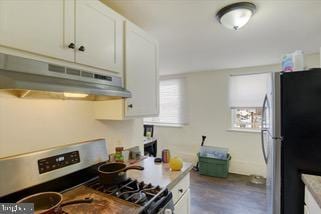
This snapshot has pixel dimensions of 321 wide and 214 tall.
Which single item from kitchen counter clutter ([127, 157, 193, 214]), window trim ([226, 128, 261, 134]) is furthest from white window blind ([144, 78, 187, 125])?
kitchen counter clutter ([127, 157, 193, 214])

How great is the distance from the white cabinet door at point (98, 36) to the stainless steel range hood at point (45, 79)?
0.34 feet

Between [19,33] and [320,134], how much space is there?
2.01m

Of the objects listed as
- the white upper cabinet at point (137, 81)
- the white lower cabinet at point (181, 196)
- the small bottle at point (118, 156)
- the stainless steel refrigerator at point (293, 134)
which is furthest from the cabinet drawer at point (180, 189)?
the stainless steel refrigerator at point (293, 134)

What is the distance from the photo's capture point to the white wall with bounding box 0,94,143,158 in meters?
0.98

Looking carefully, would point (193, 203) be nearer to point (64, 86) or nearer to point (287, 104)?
point (287, 104)

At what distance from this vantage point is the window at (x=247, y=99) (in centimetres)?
353

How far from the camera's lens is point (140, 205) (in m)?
0.94

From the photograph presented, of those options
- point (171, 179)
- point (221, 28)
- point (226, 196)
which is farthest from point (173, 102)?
point (171, 179)

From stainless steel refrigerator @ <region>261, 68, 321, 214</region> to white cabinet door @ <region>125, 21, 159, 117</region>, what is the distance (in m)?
1.06

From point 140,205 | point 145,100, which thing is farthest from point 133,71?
point 140,205

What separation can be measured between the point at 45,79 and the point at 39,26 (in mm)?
259

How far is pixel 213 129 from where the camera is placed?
402 centimetres

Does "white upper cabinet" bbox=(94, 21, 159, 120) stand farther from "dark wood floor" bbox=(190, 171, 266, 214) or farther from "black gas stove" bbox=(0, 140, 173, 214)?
"dark wood floor" bbox=(190, 171, 266, 214)

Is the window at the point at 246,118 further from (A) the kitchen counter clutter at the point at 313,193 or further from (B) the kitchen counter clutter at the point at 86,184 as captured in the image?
(B) the kitchen counter clutter at the point at 86,184
